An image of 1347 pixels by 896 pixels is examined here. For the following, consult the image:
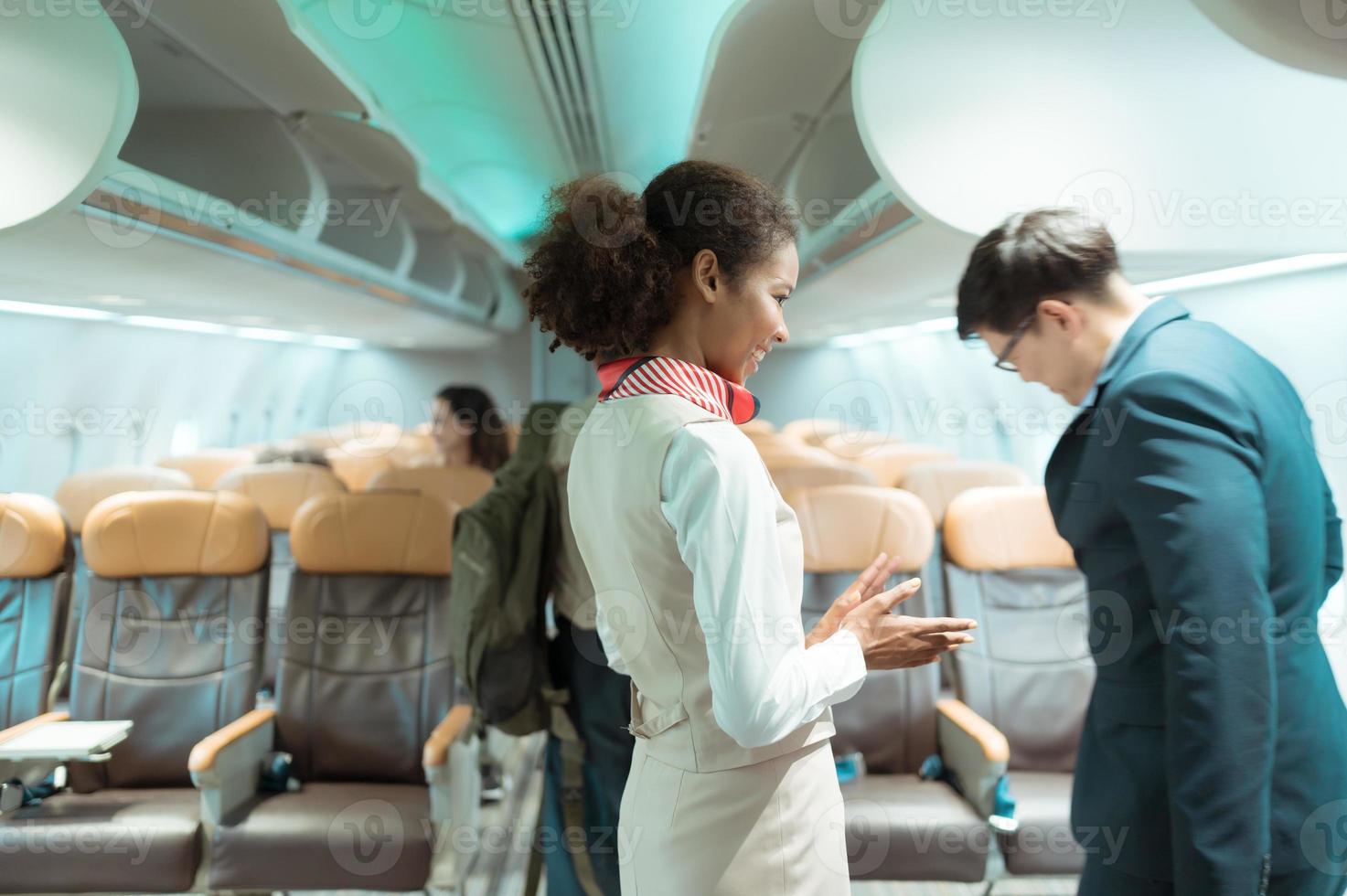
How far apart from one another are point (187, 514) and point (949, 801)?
255 centimetres

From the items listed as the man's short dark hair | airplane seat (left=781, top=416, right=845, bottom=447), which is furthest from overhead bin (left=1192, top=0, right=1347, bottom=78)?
airplane seat (left=781, top=416, right=845, bottom=447)

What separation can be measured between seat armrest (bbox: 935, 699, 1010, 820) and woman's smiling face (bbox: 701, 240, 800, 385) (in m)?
1.66

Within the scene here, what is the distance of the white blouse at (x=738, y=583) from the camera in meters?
0.93

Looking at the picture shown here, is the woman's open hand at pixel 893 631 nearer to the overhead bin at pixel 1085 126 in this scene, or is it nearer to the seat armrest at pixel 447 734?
the overhead bin at pixel 1085 126

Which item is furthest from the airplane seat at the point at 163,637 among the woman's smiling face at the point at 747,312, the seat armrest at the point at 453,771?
the woman's smiling face at the point at 747,312

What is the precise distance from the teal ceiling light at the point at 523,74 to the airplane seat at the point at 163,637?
1.63m

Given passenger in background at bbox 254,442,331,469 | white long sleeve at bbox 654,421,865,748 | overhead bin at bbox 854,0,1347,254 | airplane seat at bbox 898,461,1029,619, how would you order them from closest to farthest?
white long sleeve at bbox 654,421,865,748, overhead bin at bbox 854,0,1347,254, airplane seat at bbox 898,461,1029,619, passenger in background at bbox 254,442,331,469

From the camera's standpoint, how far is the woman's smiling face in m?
1.12

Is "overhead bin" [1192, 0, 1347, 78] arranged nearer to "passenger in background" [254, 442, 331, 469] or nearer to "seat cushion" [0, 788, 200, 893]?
"seat cushion" [0, 788, 200, 893]

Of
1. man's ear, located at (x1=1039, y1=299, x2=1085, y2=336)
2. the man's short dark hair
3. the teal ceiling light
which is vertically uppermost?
the teal ceiling light

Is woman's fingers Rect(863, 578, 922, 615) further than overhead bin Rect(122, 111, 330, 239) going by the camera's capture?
No

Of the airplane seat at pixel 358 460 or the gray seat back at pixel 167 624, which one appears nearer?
the gray seat back at pixel 167 624

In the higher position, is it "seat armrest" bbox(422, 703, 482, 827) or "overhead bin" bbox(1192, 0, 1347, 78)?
"overhead bin" bbox(1192, 0, 1347, 78)

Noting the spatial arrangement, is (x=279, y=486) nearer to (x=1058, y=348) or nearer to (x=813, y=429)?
(x=1058, y=348)
